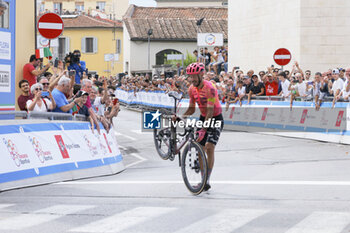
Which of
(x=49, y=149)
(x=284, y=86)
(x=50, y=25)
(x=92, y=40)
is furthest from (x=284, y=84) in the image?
(x=92, y=40)

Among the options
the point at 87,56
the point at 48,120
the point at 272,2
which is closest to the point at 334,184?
the point at 48,120

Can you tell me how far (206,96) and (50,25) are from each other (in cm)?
601

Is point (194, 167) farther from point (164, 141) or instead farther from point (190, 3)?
point (190, 3)

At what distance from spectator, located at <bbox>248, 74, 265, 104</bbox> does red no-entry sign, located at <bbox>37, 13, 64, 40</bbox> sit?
39.0 ft

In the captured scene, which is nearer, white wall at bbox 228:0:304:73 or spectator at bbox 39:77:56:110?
spectator at bbox 39:77:56:110

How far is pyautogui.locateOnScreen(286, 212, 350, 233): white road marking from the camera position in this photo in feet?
24.8

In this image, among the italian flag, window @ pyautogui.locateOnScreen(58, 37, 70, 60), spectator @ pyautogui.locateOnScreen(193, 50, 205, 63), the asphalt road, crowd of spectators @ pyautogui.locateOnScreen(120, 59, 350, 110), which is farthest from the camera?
window @ pyautogui.locateOnScreen(58, 37, 70, 60)

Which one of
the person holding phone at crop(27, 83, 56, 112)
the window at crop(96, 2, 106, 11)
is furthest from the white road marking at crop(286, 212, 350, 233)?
the window at crop(96, 2, 106, 11)

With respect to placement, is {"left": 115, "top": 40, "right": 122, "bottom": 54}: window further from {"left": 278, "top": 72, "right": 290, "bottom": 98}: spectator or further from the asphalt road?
the asphalt road

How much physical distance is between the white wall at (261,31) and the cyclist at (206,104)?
26.1 meters

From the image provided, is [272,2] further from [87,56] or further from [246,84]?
[87,56]

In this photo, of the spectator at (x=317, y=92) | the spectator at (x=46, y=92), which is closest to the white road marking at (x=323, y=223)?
Result: the spectator at (x=46, y=92)

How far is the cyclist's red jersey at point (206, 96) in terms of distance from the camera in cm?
1062

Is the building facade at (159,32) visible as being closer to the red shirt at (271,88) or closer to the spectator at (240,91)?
the spectator at (240,91)
